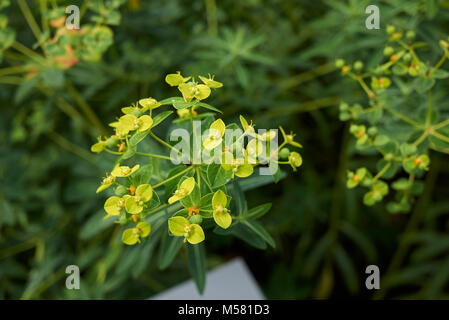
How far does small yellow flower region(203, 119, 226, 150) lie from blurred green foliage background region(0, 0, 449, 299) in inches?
29.3

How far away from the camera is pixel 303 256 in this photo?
2018 mm

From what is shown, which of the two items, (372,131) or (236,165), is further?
(372,131)

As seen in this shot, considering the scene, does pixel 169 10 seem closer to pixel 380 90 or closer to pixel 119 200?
pixel 380 90

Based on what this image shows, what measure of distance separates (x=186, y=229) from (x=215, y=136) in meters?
0.19

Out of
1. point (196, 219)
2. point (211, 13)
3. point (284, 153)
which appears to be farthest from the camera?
point (211, 13)

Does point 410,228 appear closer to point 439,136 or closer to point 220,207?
point 439,136

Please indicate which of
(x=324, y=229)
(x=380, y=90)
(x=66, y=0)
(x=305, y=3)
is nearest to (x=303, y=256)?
(x=324, y=229)

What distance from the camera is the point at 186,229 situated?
2.46ft

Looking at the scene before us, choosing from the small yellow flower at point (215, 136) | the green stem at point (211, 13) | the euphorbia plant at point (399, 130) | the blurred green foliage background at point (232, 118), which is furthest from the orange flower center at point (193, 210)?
the green stem at point (211, 13)

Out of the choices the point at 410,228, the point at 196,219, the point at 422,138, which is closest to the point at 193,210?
the point at 196,219

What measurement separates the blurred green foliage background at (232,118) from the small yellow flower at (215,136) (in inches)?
29.3

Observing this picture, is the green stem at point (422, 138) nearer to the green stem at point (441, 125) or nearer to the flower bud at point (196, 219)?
the green stem at point (441, 125)
